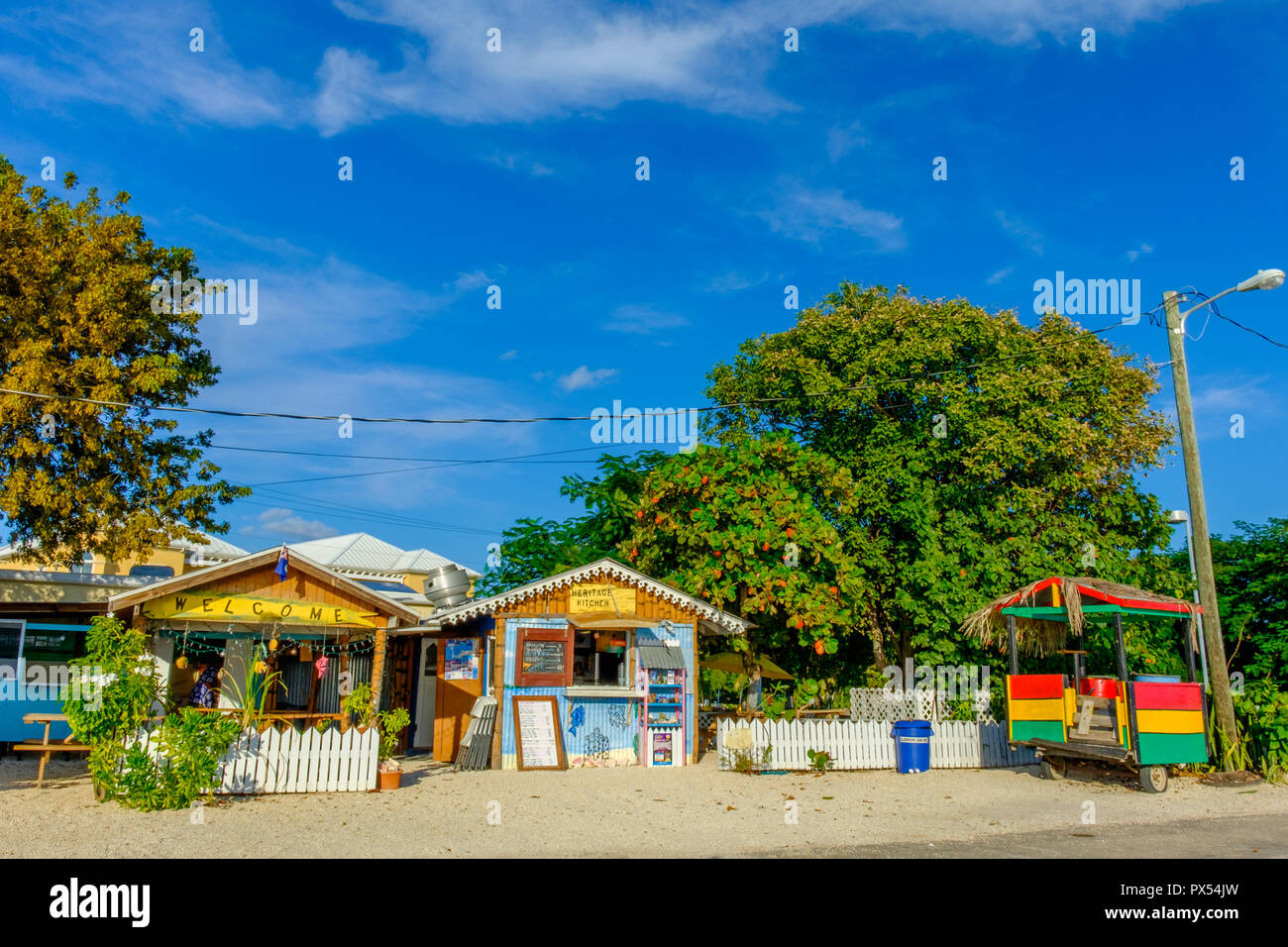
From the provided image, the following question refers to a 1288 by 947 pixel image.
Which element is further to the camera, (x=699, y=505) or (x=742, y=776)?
(x=699, y=505)

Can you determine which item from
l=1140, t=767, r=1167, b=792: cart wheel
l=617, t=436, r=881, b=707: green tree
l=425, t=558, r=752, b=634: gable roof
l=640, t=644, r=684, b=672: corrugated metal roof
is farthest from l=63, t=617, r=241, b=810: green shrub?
l=1140, t=767, r=1167, b=792: cart wheel

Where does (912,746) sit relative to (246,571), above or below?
below

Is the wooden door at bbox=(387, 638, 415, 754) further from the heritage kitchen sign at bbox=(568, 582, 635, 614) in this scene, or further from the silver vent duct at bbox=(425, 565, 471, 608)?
the heritage kitchen sign at bbox=(568, 582, 635, 614)

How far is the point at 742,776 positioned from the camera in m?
15.9

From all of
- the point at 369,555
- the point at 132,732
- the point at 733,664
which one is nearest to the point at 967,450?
the point at 733,664

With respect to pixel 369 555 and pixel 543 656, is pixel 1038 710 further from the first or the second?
pixel 369 555

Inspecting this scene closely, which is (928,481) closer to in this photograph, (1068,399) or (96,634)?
(1068,399)

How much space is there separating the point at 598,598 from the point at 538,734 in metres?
2.97

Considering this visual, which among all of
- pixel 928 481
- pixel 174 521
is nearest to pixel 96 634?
pixel 174 521

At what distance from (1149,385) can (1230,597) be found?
6668mm

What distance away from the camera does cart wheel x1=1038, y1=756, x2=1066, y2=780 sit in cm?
1590

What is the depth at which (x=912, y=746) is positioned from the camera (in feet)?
55.5

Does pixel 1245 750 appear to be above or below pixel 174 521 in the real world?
below
